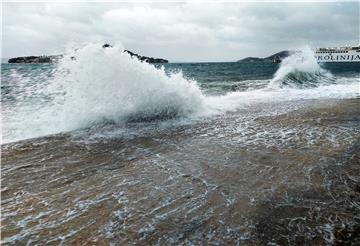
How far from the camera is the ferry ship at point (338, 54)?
79.8 metres

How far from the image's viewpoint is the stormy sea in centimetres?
383

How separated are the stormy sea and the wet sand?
0.02m

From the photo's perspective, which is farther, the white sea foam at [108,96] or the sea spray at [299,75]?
the sea spray at [299,75]

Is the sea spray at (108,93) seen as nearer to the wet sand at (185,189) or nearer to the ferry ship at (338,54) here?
the wet sand at (185,189)

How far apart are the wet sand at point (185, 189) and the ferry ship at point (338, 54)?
80.0m

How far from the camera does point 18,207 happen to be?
4418 mm

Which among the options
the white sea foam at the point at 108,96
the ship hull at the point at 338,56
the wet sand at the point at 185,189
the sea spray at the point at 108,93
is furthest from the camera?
the ship hull at the point at 338,56

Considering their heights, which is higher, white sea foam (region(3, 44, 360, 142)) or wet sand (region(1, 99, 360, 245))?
white sea foam (region(3, 44, 360, 142))

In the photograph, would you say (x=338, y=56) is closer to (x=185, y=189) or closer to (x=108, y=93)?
(x=108, y=93)

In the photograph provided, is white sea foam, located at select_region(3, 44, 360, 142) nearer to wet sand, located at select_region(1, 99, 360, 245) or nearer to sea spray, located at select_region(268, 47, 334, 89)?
wet sand, located at select_region(1, 99, 360, 245)

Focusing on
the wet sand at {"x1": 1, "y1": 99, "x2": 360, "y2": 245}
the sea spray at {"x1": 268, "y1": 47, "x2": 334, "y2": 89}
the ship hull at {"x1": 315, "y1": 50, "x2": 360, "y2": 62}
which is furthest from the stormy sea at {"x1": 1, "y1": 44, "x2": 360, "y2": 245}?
the ship hull at {"x1": 315, "y1": 50, "x2": 360, "y2": 62}

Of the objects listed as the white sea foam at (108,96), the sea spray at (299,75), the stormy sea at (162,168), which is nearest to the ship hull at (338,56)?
the sea spray at (299,75)

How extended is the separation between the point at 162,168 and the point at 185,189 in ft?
3.52

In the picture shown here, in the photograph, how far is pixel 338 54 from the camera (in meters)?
82.3
